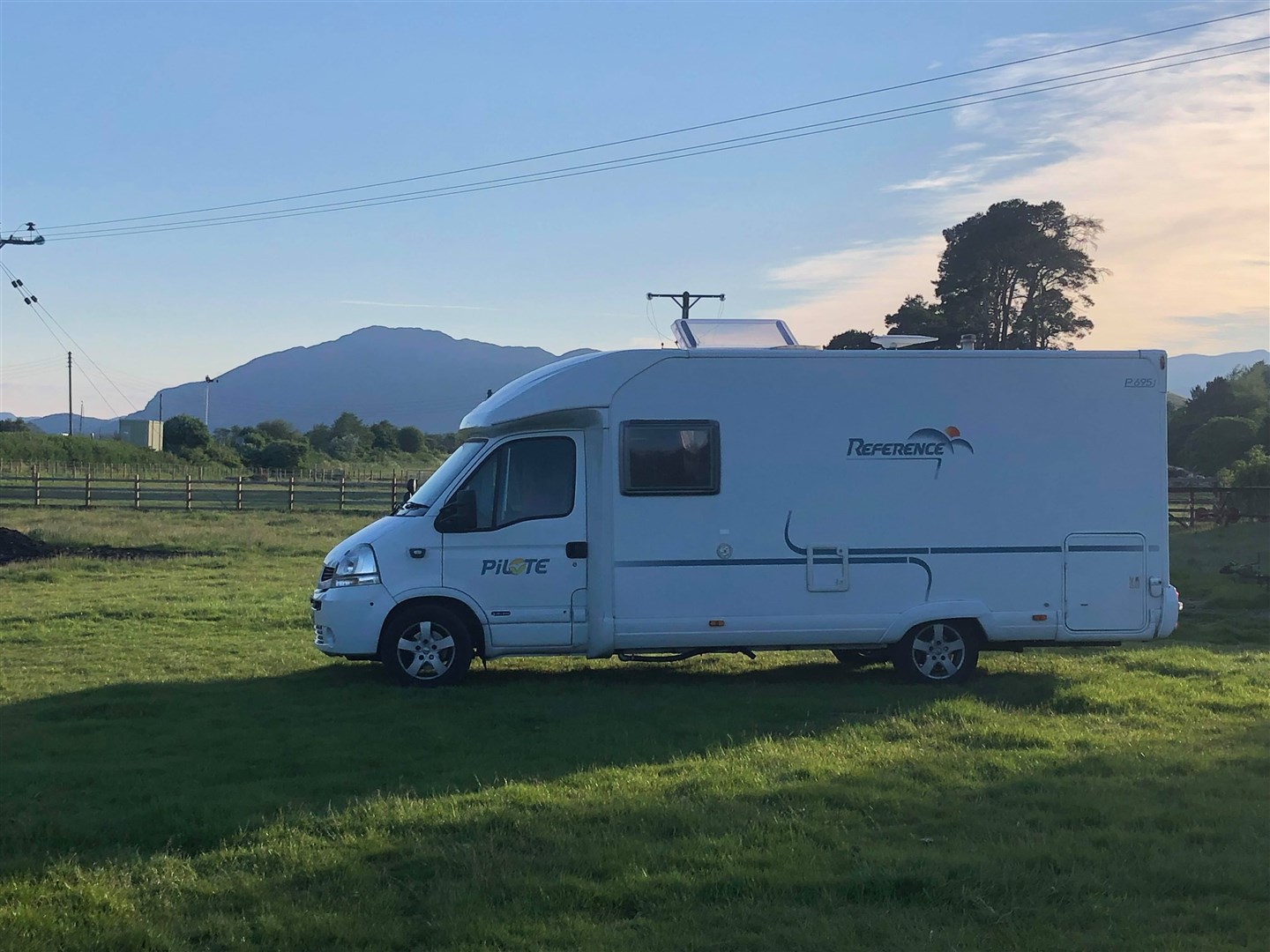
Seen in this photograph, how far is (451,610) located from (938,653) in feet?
13.6

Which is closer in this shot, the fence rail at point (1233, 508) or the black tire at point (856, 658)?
the black tire at point (856, 658)

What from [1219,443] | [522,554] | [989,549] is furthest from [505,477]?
[1219,443]

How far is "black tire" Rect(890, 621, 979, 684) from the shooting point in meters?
9.74

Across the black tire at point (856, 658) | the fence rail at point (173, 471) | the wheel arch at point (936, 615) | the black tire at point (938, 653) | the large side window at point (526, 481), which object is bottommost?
the black tire at point (856, 658)

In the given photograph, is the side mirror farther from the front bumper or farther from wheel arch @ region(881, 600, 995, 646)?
wheel arch @ region(881, 600, 995, 646)

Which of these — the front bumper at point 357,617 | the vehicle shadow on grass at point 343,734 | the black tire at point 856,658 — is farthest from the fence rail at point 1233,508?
the front bumper at point 357,617

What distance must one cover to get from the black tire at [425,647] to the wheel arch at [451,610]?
0.02 metres

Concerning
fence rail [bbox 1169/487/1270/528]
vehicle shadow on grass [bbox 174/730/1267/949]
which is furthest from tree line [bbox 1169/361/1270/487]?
vehicle shadow on grass [bbox 174/730/1267/949]

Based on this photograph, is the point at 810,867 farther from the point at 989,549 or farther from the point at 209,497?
the point at 209,497

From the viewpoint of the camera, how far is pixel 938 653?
9773mm

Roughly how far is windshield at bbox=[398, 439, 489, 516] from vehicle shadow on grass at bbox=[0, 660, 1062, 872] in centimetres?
151

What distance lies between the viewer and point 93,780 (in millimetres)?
6543

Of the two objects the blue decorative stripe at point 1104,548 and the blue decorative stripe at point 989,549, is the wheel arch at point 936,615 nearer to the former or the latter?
the blue decorative stripe at point 989,549

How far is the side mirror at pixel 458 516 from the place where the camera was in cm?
957
